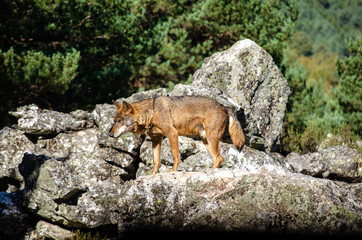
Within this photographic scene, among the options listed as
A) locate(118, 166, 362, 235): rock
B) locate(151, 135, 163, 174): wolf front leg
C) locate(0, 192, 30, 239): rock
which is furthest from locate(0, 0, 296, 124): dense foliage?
locate(118, 166, 362, 235): rock

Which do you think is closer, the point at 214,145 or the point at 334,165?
the point at 214,145

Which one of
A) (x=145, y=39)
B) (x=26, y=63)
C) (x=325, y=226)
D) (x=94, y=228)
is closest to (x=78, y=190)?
(x=94, y=228)

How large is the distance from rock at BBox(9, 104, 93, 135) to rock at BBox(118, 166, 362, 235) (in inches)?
156

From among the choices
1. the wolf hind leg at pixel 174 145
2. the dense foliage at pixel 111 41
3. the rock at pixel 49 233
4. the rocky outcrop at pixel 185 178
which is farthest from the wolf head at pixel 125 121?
the dense foliage at pixel 111 41

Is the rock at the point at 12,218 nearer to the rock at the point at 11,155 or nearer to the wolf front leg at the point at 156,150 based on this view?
the rock at the point at 11,155

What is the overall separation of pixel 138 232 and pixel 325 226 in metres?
3.42

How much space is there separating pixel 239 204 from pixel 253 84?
647 cm

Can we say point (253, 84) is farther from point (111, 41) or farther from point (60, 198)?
point (111, 41)

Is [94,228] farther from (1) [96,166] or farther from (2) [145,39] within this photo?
(2) [145,39]

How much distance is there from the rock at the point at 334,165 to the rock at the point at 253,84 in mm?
1182

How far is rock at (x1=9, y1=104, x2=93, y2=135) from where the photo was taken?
36.4ft

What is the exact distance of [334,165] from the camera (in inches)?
482

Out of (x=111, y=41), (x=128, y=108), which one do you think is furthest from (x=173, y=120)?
(x=111, y=41)

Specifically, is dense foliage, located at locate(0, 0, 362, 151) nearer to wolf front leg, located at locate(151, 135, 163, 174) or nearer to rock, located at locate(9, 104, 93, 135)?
rock, located at locate(9, 104, 93, 135)
